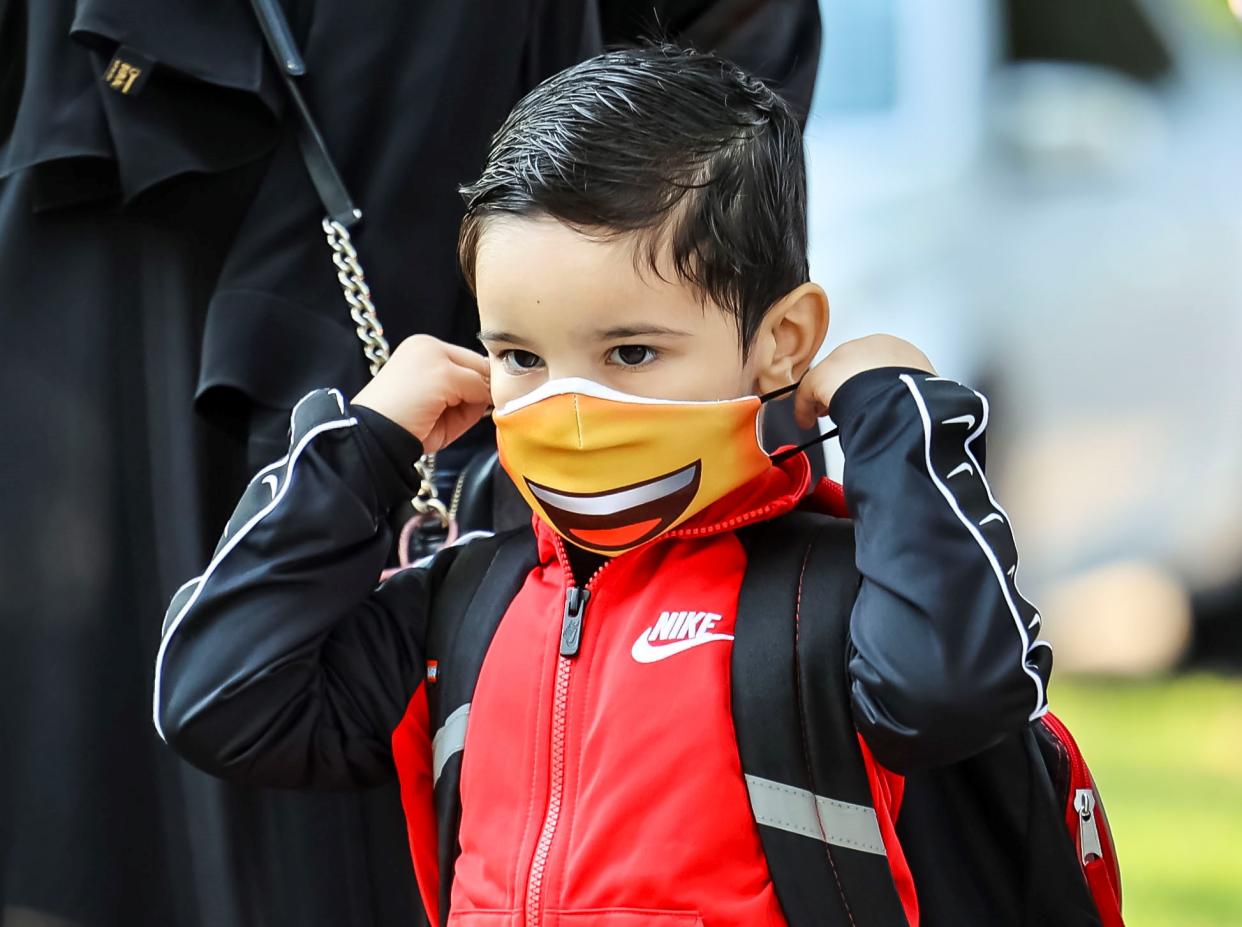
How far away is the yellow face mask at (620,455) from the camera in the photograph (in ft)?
3.61

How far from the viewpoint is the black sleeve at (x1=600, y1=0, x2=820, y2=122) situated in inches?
63.9

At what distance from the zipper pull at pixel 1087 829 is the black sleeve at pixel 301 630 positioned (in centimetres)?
60

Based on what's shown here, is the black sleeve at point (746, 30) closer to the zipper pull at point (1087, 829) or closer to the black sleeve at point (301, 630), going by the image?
the black sleeve at point (301, 630)

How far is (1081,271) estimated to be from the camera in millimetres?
3305

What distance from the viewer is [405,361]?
1303 millimetres

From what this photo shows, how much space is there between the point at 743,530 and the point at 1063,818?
372 millimetres

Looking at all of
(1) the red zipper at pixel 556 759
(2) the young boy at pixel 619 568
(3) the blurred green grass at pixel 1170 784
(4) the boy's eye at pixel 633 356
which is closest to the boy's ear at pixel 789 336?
(2) the young boy at pixel 619 568

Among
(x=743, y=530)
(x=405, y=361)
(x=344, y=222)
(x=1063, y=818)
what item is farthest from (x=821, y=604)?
(x=344, y=222)

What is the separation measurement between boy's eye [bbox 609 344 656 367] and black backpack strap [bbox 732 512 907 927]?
22 cm

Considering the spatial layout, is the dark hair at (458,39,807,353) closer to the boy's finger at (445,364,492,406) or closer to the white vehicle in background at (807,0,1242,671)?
the boy's finger at (445,364,492,406)

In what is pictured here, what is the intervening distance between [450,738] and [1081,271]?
2527mm

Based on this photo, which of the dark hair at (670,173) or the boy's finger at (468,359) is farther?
the boy's finger at (468,359)

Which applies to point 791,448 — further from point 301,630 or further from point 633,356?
point 301,630

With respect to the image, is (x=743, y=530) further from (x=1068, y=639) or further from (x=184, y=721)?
(x=1068, y=639)
